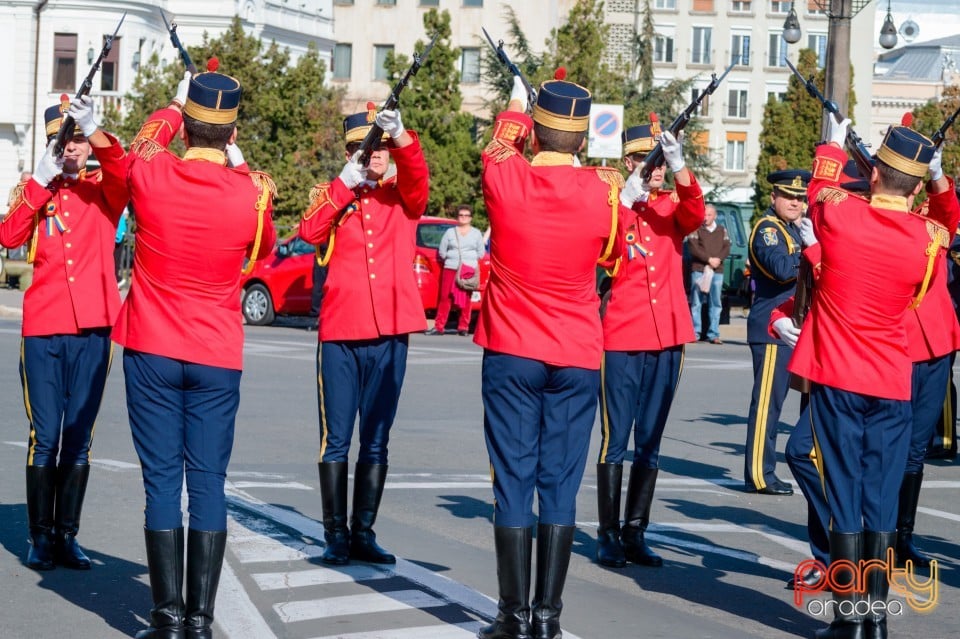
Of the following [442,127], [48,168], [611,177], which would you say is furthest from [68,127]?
[442,127]

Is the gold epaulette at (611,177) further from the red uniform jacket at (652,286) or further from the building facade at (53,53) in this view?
the building facade at (53,53)

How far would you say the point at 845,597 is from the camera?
23.4 ft

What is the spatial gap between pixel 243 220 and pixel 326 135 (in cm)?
3548

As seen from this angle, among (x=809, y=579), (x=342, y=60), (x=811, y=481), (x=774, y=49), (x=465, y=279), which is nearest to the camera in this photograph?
(x=811, y=481)

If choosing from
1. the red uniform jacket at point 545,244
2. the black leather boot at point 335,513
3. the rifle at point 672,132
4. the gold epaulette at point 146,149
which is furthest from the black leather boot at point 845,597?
the gold epaulette at point 146,149

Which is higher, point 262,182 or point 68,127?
point 68,127

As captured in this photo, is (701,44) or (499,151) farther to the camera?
(701,44)

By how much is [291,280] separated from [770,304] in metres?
16.3

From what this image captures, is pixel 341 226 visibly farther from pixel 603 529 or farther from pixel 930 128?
pixel 930 128

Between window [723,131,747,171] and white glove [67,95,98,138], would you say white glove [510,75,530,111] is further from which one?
window [723,131,747,171]

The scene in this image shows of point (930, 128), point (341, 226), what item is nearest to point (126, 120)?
point (930, 128)

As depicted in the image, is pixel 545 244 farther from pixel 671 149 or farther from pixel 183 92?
pixel 183 92

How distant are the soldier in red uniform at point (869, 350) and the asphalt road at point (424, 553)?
0.59 meters

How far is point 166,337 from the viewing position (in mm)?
6891
